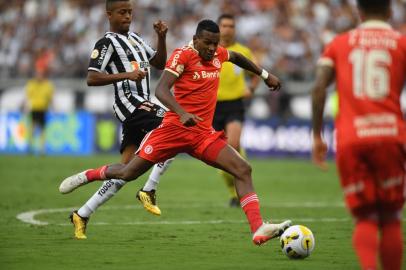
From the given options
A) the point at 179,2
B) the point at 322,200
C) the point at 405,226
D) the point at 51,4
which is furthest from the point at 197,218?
the point at 51,4

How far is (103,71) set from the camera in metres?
10.4

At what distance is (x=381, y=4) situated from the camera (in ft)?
21.8

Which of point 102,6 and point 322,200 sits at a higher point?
point 102,6

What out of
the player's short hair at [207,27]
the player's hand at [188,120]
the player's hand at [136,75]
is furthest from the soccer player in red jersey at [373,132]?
the player's hand at [136,75]

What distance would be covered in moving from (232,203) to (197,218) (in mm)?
1993

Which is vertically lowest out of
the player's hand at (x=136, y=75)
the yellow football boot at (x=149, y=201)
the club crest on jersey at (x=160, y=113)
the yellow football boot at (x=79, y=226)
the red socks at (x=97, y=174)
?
the yellow football boot at (x=79, y=226)

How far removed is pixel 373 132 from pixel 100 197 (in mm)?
4854

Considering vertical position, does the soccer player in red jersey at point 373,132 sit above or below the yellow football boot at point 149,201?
above

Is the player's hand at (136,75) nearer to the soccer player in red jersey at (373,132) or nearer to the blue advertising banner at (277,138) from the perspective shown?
the soccer player in red jersey at (373,132)

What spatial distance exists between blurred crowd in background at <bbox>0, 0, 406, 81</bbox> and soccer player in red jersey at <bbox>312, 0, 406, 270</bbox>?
21.1 metres

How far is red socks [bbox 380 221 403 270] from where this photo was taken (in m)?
6.57

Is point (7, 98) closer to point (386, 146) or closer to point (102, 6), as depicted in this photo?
point (102, 6)

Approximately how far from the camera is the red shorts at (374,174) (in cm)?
649

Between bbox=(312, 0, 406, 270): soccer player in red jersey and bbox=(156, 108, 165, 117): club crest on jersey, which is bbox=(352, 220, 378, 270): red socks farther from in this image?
bbox=(156, 108, 165, 117): club crest on jersey
